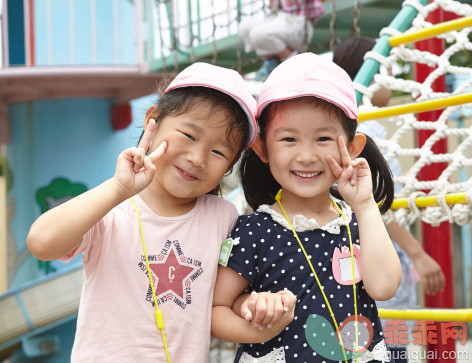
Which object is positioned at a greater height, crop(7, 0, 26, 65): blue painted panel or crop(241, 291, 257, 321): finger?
crop(7, 0, 26, 65): blue painted panel

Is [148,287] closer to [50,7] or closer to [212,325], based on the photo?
[212,325]

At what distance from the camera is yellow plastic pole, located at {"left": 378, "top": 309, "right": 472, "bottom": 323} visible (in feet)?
5.37

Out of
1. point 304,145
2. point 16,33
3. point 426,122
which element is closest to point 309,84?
point 304,145

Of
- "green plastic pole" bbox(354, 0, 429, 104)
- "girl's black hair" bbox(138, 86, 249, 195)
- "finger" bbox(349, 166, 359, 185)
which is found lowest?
"finger" bbox(349, 166, 359, 185)

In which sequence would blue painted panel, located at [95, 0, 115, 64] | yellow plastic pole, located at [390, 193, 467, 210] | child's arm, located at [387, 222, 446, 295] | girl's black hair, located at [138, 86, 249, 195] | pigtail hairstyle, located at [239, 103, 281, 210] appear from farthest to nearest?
blue painted panel, located at [95, 0, 115, 64] < child's arm, located at [387, 222, 446, 295] < yellow plastic pole, located at [390, 193, 467, 210] < pigtail hairstyle, located at [239, 103, 281, 210] < girl's black hair, located at [138, 86, 249, 195]

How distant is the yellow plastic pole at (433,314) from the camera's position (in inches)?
64.4

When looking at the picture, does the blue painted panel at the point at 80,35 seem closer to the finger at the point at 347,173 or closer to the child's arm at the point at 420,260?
the child's arm at the point at 420,260

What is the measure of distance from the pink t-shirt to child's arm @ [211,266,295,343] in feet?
0.06

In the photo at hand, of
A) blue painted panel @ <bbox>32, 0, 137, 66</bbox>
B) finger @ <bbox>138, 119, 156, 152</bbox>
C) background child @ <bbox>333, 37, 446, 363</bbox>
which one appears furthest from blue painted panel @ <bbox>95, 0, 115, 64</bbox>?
finger @ <bbox>138, 119, 156, 152</bbox>

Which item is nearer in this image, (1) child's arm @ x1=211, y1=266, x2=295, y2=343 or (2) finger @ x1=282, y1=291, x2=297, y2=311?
(2) finger @ x1=282, y1=291, x2=297, y2=311

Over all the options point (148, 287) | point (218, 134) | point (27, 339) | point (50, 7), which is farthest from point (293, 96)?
point (50, 7)

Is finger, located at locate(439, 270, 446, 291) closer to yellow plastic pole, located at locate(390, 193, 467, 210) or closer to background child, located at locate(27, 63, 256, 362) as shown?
yellow plastic pole, located at locate(390, 193, 467, 210)

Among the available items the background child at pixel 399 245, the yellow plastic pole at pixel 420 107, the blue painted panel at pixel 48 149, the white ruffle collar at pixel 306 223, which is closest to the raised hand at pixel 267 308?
the white ruffle collar at pixel 306 223

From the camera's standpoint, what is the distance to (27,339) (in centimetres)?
497
